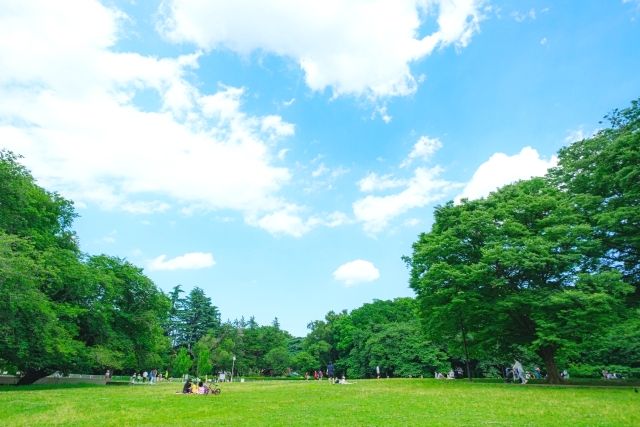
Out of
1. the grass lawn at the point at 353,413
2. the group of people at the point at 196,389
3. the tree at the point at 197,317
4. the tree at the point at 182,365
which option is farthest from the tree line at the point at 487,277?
the tree at the point at 197,317

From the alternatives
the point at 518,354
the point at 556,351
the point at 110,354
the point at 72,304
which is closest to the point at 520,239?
the point at 556,351

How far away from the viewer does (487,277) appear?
27.8 meters

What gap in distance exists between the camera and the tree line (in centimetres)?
2523

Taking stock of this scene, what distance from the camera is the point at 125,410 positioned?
1546 cm

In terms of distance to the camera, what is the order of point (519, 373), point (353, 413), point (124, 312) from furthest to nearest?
point (124, 312) → point (519, 373) → point (353, 413)

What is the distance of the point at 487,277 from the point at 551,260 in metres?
3.97

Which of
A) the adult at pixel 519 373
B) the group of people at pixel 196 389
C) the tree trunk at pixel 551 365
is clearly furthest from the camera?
the adult at pixel 519 373

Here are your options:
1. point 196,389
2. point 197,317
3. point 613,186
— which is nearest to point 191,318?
point 197,317

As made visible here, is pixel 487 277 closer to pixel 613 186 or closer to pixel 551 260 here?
pixel 551 260

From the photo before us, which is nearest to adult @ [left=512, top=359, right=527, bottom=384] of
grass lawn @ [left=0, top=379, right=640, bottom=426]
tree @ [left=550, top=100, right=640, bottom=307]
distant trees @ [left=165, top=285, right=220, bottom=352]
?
tree @ [left=550, top=100, right=640, bottom=307]

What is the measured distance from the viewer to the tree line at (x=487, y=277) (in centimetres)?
2523

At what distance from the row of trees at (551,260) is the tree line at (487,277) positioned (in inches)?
3.7

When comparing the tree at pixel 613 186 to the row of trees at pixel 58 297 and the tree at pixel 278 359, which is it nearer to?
the row of trees at pixel 58 297

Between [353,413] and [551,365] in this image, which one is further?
[551,365]
